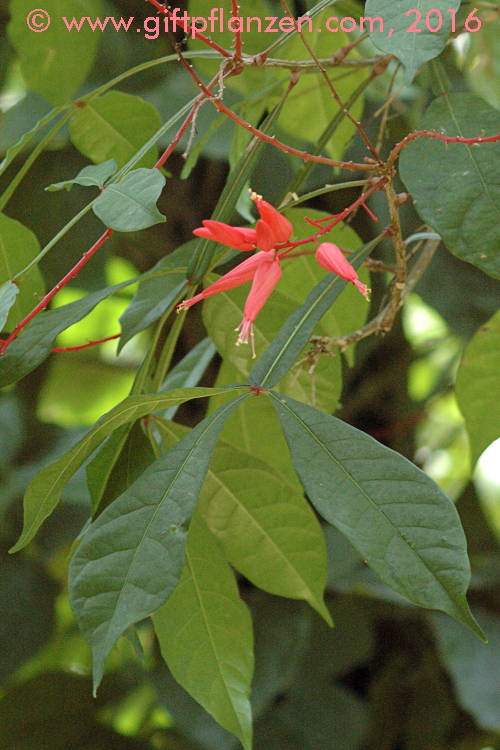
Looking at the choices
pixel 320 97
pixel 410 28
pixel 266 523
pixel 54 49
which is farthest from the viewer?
pixel 320 97

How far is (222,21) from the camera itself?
843 mm

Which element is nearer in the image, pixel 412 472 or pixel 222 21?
pixel 412 472

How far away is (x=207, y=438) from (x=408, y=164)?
0.75ft

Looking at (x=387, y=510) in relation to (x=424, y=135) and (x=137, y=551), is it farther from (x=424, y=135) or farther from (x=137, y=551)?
(x=424, y=135)

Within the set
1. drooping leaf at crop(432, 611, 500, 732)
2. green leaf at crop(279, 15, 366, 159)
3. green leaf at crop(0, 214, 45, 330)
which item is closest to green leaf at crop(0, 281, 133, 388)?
green leaf at crop(0, 214, 45, 330)

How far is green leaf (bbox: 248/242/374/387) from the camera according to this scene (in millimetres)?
515

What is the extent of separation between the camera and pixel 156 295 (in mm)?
670

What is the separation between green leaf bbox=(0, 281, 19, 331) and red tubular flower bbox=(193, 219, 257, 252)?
111mm

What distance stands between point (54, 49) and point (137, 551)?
1.85 ft

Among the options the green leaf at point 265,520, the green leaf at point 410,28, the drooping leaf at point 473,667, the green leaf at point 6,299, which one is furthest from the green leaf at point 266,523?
the drooping leaf at point 473,667

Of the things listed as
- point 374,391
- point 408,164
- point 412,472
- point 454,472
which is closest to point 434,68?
point 408,164

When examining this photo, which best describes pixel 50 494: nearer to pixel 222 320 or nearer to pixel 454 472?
pixel 222 320

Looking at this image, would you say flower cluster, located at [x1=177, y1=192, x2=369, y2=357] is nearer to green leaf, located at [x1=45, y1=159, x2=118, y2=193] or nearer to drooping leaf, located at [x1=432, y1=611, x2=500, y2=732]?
green leaf, located at [x1=45, y1=159, x2=118, y2=193]

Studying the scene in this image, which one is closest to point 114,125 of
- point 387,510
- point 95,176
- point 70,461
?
point 95,176
